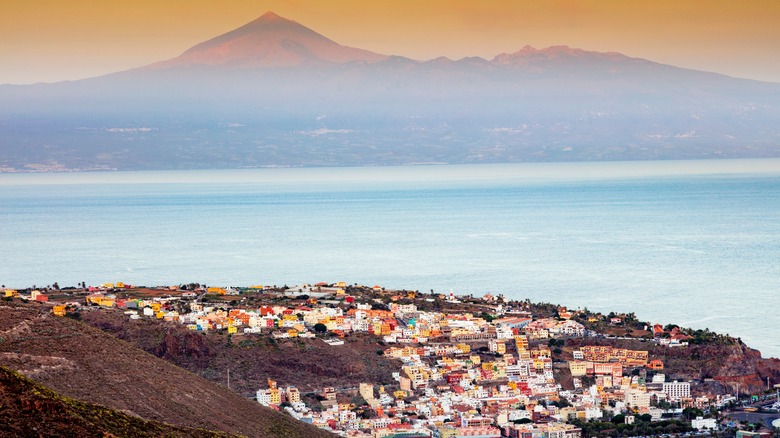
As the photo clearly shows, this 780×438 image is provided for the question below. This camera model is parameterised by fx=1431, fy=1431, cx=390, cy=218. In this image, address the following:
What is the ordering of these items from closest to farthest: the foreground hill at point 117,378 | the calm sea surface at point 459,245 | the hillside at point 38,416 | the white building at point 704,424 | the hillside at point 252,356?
the hillside at point 38,416, the foreground hill at point 117,378, the white building at point 704,424, the hillside at point 252,356, the calm sea surface at point 459,245

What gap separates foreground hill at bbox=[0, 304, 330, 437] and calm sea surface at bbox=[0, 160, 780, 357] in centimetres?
2438

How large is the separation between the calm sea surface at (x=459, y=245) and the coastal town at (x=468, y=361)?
19.0 feet

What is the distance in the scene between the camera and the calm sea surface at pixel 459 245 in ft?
230

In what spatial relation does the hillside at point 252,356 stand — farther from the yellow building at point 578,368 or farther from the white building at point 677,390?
the white building at point 677,390

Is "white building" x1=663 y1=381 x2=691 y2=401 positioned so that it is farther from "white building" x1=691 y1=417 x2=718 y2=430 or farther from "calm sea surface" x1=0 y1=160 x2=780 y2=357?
"calm sea surface" x1=0 y1=160 x2=780 y2=357

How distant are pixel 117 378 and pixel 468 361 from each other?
2158 centimetres

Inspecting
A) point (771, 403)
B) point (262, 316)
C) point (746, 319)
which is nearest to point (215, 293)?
point (262, 316)

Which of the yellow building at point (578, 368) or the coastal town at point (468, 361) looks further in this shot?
the yellow building at point (578, 368)

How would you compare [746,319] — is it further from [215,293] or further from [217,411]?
[217,411]

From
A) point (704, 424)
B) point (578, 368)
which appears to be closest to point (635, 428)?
point (704, 424)

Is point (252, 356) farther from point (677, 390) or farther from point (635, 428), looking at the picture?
point (677, 390)

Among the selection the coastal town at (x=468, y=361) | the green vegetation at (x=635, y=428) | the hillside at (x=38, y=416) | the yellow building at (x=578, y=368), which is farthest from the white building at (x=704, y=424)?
the hillside at (x=38, y=416)

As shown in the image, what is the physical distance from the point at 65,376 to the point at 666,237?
7880 cm

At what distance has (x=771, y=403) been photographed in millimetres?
43000
